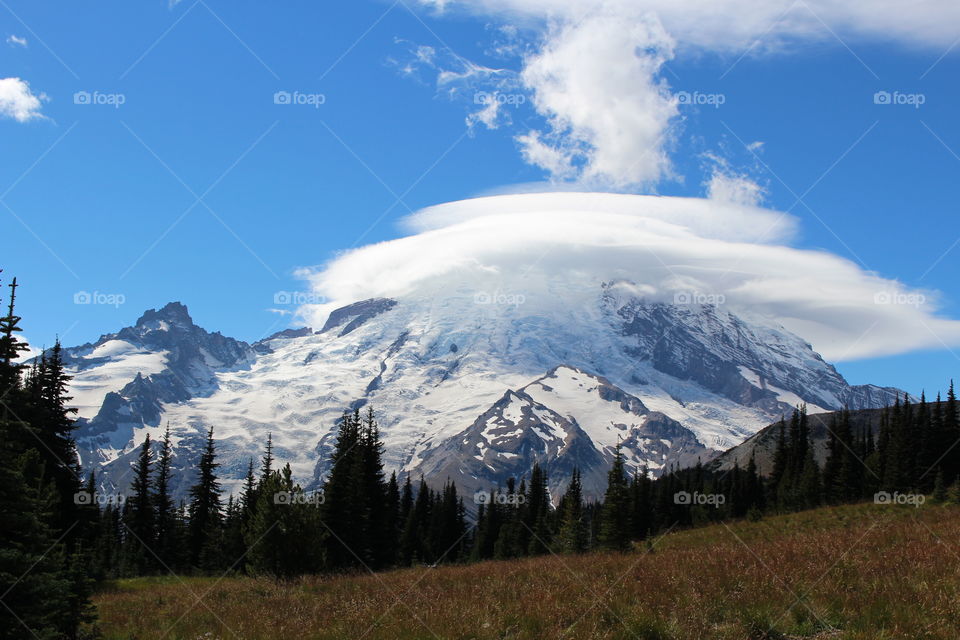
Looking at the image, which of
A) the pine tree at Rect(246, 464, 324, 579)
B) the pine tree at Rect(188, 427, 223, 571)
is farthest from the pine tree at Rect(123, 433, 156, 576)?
the pine tree at Rect(246, 464, 324, 579)

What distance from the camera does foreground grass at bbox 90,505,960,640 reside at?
28.0 feet

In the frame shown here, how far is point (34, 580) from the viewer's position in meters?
11.2

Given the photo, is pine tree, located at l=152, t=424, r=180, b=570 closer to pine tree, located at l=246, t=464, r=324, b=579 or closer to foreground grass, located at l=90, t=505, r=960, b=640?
pine tree, located at l=246, t=464, r=324, b=579

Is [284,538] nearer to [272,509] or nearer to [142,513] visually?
[272,509]

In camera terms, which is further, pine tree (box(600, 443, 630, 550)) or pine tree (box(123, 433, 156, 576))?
pine tree (box(123, 433, 156, 576))

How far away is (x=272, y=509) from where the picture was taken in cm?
2642

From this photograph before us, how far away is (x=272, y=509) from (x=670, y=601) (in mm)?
19551

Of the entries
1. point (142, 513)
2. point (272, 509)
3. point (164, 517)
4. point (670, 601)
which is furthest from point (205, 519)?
point (670, 601)

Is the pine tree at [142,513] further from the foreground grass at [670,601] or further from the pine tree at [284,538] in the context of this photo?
the foreground grass at [670,601]

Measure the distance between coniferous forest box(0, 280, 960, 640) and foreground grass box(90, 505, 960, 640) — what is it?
2762 mm

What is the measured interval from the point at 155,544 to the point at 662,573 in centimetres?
6674

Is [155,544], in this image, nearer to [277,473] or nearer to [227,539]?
[227,539]

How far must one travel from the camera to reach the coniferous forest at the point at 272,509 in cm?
1275

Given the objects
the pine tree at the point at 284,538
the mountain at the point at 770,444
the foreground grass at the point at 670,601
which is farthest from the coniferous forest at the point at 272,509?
the mountain at the point at 770,444
